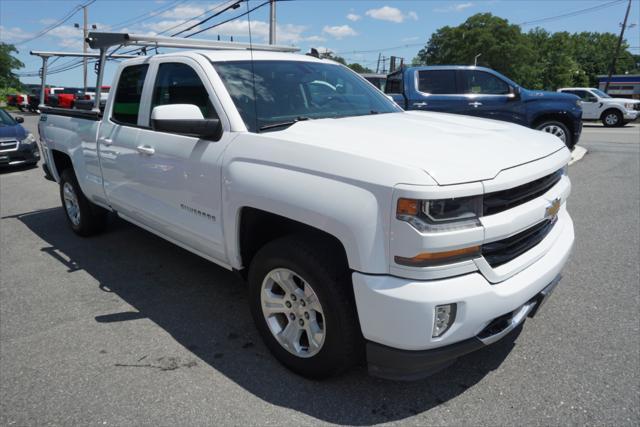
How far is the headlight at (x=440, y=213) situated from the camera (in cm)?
212

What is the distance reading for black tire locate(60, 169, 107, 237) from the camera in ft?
17.7

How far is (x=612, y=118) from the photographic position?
73.0ft

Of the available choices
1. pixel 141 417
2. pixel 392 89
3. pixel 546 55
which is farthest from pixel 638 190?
pixel 546 55

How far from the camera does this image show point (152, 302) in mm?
3920

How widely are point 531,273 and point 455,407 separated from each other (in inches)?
32.6

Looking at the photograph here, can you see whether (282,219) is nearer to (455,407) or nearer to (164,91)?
(455,407)

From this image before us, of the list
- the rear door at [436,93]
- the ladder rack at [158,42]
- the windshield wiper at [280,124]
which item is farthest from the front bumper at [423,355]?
the rear door at [436,93]

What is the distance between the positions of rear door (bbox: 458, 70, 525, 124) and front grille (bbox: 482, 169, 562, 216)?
7.89 m

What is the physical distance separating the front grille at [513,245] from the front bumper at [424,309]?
11 cm

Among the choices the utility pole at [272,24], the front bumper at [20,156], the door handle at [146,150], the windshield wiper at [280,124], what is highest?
the utility pole at [272,24]

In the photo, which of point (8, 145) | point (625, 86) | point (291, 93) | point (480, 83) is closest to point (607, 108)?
point (480, 83)

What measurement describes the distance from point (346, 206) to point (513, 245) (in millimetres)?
925

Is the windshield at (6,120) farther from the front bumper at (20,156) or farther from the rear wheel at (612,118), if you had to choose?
the rear wheel at (612,118)

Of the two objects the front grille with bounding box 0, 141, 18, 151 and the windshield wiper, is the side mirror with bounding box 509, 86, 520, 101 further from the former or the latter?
the front grille with bounding box 0, 141, 18, 151
